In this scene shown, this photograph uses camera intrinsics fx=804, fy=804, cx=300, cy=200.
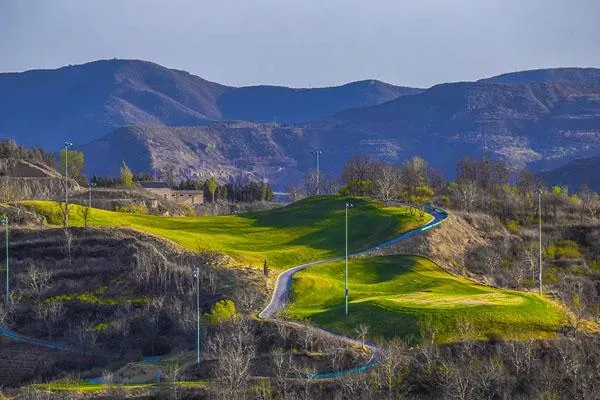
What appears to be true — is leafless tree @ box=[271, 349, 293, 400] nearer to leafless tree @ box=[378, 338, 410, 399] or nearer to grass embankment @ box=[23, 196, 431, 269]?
leafless tree @ box=[378, 338, 410, 399]

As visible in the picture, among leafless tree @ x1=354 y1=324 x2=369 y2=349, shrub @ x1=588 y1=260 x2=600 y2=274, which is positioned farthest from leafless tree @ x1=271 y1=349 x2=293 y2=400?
shrub @ x1=588 y1=260 x2=600 y2=274

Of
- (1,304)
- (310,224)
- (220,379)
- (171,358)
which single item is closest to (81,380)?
(171,358)

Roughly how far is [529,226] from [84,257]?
67333 mm

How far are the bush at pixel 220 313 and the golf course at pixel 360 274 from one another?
4931mm

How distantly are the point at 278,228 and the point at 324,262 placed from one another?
2487cm

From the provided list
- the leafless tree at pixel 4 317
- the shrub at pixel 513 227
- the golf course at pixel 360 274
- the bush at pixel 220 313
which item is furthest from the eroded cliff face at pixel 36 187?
the bush at pixel 220 313

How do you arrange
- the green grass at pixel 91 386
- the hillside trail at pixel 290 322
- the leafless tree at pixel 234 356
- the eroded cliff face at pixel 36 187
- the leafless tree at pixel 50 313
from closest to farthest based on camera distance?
the leafless tree at pixel 234 356, the green grass at pixel 91 386, the hillside trail at pixel 290 322, the leafless tree at pixel 50 313, the eroded cliff face at pixel 36 187

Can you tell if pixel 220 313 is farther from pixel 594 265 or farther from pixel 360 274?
pixel 594 265

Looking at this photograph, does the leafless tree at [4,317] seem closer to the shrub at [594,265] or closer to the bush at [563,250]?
the bush at [563,250]

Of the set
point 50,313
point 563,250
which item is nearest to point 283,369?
point 50,313

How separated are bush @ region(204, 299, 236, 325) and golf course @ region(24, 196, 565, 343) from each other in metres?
4.93

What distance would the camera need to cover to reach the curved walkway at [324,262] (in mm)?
53469

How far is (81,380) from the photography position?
2243 inches

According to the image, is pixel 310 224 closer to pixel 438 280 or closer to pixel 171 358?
pixel 438 280
